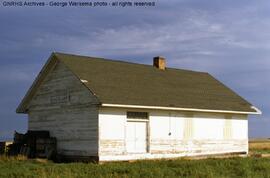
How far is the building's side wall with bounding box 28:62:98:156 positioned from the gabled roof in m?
0.61

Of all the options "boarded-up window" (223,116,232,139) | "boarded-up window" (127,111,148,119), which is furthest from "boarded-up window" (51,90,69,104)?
"boarded-up window" (223,116,232,139)

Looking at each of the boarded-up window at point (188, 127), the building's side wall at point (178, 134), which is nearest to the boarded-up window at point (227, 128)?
the building's side wall at point (178, 134)

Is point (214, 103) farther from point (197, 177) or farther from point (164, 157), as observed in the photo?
point (197, 177)

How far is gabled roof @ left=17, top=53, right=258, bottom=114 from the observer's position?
2561 cm

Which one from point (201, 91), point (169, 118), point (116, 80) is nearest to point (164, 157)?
point (169, 118)

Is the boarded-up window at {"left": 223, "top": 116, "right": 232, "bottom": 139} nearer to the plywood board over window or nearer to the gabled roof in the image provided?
the gabled roof

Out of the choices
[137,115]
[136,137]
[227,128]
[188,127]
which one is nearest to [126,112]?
[137,115]

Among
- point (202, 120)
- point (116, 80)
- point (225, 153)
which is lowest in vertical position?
point (225, 153)

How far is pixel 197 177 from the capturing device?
54.3ft

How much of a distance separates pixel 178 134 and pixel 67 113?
629 cm

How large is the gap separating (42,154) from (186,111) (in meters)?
8.29

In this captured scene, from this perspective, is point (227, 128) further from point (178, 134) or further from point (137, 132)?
point (137, 132)

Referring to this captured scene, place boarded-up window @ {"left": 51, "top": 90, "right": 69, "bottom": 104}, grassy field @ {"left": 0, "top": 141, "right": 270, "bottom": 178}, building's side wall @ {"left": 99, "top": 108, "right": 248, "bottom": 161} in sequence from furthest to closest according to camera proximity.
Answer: boarded-up window @ {"left": 51, "top": 90, "right": 69, "bottom": 104}
building's side wall @ {"left": 99, "top": 108, "right": 248, "bottom": 161}
grassy field @ {"left": 0, "top": 141, "right": 270, "bottom": 178}

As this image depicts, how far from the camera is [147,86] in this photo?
28.7 m
